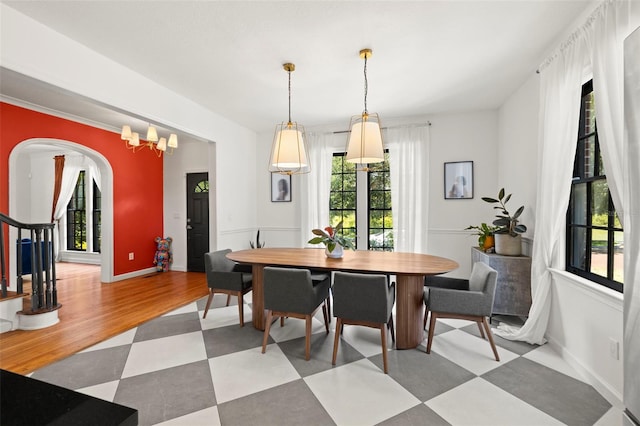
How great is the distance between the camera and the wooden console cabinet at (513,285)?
2.97 metres

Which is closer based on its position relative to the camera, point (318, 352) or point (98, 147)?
point (318, 352)

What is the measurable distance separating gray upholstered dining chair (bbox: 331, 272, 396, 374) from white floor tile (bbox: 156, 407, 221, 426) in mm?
939

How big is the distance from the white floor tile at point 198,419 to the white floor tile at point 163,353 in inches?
26.0

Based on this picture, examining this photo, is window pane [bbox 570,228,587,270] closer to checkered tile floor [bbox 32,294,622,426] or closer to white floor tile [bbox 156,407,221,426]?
checkered tile floor [bbox 32,294,622,426]

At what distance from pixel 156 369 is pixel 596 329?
3.20 meters

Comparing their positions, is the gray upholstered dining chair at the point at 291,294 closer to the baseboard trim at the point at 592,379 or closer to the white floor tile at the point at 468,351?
the white floor tile at the point at 468,351

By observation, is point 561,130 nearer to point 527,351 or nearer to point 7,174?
point 527,351

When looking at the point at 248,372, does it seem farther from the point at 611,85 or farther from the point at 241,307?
the point at 611,85

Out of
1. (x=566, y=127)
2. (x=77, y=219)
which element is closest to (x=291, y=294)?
(x=566, y=127)

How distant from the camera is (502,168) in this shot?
4.04 m

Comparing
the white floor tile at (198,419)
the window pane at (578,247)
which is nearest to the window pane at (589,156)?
the window pane at (578,247)

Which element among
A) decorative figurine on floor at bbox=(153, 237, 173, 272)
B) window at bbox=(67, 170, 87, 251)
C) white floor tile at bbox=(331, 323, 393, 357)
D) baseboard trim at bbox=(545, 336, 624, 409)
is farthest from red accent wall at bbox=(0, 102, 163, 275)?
baseboard trim at bbox=(545, 336, 624, 409)

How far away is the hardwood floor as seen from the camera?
8.15 ft

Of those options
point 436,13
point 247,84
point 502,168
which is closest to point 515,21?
point 436,13
